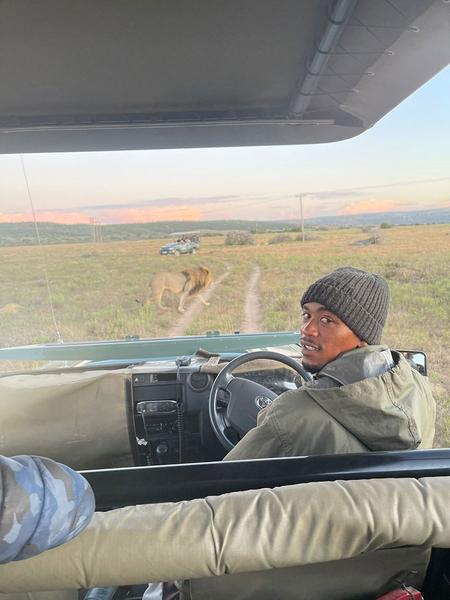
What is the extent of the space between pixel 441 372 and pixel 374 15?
2.03 meters

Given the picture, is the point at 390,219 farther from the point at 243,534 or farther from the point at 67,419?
the point at 243,534

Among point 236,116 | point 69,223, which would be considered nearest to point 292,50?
point 236,116

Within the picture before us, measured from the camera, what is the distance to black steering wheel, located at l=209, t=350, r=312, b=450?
214 cm

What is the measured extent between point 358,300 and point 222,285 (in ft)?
6.61

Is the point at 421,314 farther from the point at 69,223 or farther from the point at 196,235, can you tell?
the point at 69,223

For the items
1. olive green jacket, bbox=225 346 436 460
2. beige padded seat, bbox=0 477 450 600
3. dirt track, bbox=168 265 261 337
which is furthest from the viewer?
dirt track, bbox=168 265 261 337

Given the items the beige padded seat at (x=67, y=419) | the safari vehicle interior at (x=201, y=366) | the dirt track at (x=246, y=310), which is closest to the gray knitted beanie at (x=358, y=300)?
the safari vehicle interior at (x=201, y=366)

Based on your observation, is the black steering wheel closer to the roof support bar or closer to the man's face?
the man's face

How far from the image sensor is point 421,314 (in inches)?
119

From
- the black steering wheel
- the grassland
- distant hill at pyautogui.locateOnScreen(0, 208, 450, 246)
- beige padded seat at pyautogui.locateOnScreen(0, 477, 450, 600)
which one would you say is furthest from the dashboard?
beige padded seat at pyautogui.locateOnScreen(0, 477, 450, 600)

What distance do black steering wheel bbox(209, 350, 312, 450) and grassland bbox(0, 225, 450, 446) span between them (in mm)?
397

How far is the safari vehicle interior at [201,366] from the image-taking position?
885 mm

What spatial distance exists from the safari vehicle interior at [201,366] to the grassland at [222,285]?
0.56 ft

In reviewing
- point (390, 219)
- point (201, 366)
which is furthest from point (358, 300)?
point (390, 219)
